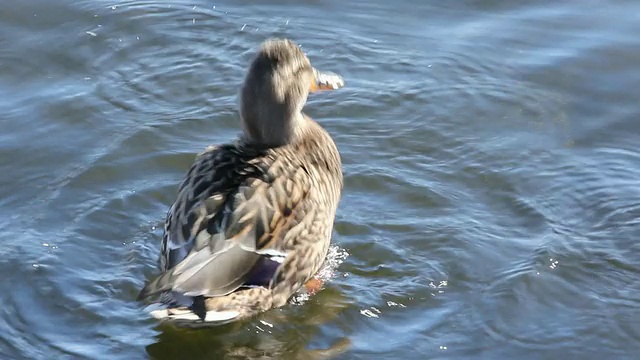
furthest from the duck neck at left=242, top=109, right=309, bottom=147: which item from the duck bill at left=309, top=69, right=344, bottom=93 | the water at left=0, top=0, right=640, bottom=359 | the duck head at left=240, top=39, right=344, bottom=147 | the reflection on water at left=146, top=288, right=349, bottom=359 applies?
the reflection on water at left=146, top=288, right=349, bottom=359

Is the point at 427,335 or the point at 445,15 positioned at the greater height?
the point at 445,15

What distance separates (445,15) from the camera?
1010 centimetres

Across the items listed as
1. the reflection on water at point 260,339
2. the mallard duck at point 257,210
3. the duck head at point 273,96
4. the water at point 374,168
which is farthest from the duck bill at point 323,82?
the reflection on water at point 260,339

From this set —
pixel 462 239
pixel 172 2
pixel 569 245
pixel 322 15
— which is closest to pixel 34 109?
pixel 172 2

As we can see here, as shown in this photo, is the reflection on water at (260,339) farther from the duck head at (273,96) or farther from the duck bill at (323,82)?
the duck bill at (323,82)

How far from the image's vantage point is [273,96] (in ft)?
23.3

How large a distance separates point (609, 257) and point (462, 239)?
2.87ft

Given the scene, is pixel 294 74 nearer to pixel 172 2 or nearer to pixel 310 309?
pixel 310 309

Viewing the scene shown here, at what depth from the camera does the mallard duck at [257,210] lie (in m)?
6.21

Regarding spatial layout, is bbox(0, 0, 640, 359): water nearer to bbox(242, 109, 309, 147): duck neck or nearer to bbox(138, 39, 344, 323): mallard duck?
bbox(138, 39, 344, 323): mallard duck

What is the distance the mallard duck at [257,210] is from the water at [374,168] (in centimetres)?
33

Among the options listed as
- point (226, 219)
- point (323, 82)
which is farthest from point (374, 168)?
point (226, 219)

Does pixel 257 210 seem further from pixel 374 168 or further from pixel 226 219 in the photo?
pixel 374 168

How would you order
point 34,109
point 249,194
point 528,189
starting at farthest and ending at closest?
point 34,109 < point 528,189 < point 249,194
